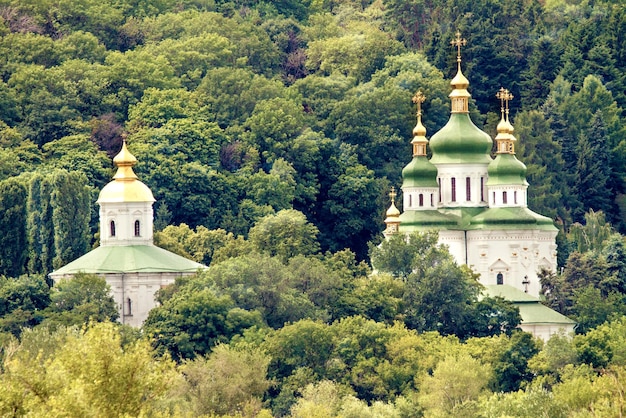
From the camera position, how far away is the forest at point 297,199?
8912cm

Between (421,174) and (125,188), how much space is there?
10.6 metres

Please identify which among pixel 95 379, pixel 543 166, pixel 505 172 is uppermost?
pixel 543 166

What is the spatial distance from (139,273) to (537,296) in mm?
13604

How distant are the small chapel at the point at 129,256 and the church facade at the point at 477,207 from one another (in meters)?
8.49

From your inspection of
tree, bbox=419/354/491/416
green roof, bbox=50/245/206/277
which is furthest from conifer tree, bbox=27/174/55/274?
tree, bbox=419/354/491/416

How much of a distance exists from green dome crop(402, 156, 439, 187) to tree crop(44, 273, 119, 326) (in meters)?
13.2

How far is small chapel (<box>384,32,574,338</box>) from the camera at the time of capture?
107 m

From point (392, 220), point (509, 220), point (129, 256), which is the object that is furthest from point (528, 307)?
point (129, 256)

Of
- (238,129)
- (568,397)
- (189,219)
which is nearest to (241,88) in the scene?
(238,129)

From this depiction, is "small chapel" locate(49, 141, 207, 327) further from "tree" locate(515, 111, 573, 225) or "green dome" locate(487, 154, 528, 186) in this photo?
"tree" locate(515, 111, 573, 225)

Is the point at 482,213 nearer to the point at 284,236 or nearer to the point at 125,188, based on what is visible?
the point at 284,236

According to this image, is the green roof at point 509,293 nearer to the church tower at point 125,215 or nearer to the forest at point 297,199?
the forest at point 297,199

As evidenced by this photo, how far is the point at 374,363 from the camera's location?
3716 inches

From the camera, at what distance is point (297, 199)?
11856 cm
